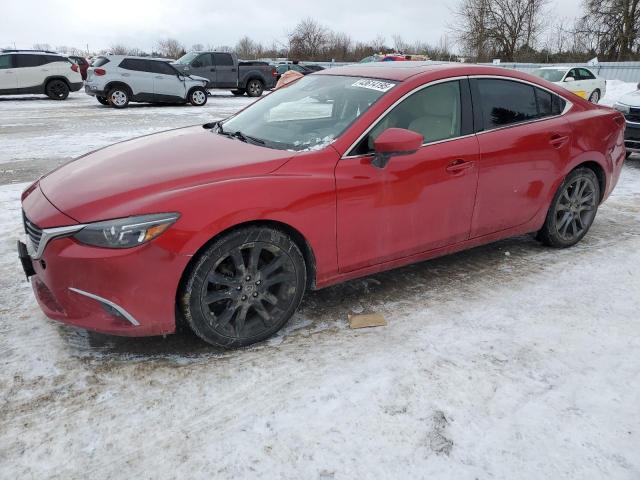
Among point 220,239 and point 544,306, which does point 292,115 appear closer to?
point 220,239

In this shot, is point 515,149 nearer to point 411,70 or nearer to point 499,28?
point 411,70

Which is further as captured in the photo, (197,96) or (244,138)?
(197,96)

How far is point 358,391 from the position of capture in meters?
2.47

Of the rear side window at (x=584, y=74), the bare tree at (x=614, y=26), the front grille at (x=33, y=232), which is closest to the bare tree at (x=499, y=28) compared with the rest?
the bare tree at (x=614, y=26)

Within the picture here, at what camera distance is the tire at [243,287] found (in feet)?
8.50

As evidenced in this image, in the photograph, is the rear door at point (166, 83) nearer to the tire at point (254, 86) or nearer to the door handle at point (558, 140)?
the tire at point (254, 86)

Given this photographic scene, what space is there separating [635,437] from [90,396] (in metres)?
2.50

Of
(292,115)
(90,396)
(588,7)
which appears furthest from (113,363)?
(588,7)

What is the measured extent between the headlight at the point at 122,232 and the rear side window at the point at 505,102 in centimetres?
241

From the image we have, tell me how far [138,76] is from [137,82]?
0.62 ft

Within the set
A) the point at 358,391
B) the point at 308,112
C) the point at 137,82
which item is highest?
the point at 308,112

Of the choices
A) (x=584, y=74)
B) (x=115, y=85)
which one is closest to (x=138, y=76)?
(x=115, y=85)

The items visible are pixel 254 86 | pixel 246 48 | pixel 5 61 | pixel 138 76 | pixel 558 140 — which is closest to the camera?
pixel 558 140

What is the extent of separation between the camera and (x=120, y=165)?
9.61 ft
